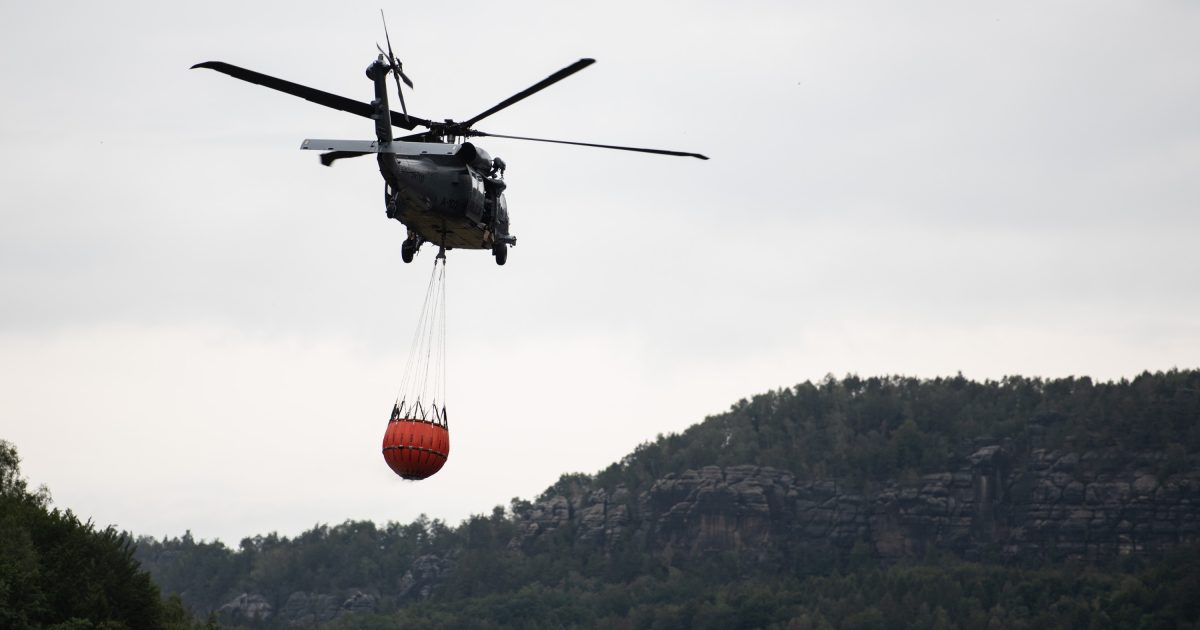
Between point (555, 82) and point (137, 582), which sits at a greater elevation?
point (555, 82)

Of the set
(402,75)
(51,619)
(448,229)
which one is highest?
(402,75)

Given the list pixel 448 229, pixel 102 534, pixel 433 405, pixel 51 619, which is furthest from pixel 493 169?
pixel 102 534

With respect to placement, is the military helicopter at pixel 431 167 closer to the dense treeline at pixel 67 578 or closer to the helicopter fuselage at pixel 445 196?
the helicopter fuselage at pixel 445 196

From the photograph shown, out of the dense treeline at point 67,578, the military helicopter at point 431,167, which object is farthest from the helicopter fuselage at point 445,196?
the dense treeline at point 67,578

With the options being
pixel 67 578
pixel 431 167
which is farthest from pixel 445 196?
pixel 67 578

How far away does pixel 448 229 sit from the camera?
4203 centimetres

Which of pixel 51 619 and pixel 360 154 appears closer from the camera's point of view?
pixel 360 154

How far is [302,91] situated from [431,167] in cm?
453

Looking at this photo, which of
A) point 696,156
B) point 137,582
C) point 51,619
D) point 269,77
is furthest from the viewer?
point 137,582

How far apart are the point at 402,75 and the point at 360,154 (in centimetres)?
203

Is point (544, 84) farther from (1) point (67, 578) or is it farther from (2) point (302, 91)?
(1) point (67, 578)

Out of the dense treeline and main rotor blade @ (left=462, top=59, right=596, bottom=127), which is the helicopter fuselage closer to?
main rotor blade @ (left=462, top=59, right=596, bottom=127)

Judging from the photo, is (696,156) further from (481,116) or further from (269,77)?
(269,77)

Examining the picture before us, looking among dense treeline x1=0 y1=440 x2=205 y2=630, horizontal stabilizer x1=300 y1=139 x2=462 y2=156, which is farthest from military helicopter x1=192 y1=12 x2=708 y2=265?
dense treeline x1=0 y1=440 x2=205 y2=630
